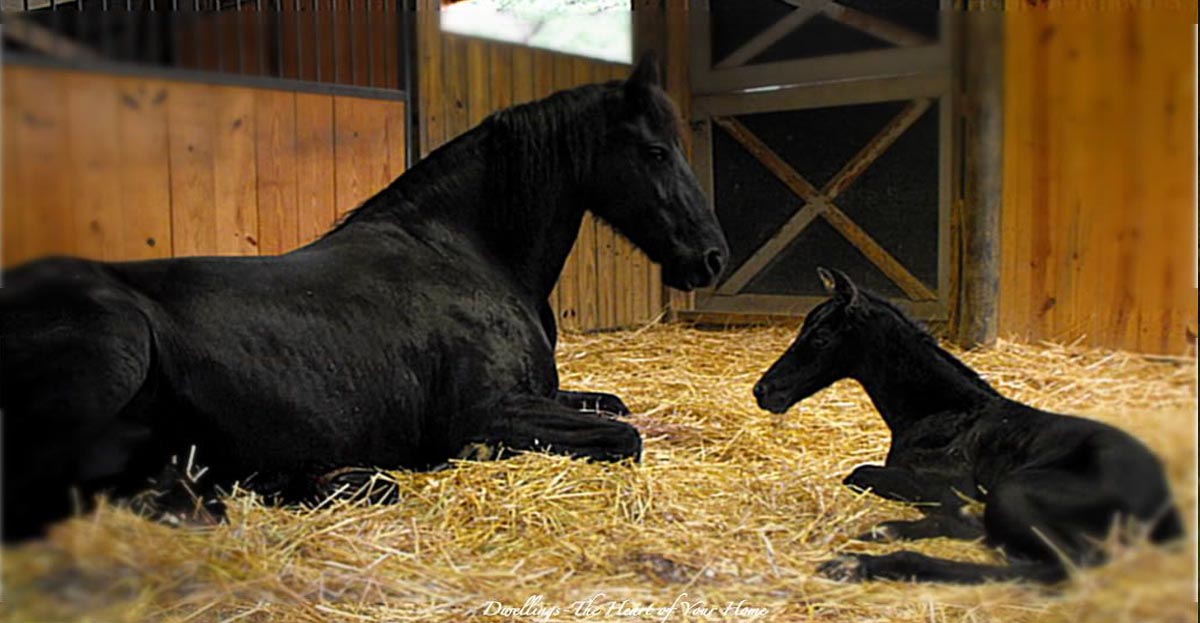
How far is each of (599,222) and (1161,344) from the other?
1.21 m

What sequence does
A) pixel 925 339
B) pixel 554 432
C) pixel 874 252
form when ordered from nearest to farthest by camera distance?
pixel 874 252 < pixel 925 339 < pixel 554 432

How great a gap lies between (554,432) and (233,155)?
1.11 m

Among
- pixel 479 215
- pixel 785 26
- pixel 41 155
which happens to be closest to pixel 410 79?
pixel 479 215

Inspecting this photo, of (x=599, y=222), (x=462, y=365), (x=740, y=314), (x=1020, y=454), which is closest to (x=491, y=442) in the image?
(x=462, y=365)

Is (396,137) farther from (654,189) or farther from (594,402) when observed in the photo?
(594,402)

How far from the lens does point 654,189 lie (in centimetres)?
150

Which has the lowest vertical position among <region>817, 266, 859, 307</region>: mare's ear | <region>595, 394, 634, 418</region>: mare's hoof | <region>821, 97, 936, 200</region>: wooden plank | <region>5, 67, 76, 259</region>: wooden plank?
<region>595, 394, 634, 418</region>: mare's hoof

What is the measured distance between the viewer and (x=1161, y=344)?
Result: 616 mm

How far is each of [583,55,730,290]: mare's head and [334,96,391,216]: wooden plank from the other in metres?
0.36

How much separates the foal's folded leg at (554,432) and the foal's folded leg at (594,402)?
0.23 meters

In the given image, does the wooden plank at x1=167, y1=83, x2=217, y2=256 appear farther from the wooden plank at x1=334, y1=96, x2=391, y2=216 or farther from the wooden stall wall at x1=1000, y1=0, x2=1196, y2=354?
the wooden stall wall at x1=1000, y1=0, x2=1196, y2=354

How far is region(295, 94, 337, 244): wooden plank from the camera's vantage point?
2.64 ft

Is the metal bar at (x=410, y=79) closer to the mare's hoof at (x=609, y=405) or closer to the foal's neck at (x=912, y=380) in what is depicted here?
the mare's hoof at (x=609, y=405)

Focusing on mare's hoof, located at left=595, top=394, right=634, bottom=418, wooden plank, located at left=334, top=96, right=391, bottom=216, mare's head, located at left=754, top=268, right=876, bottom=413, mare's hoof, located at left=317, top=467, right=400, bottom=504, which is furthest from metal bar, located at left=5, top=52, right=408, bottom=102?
mare's hoof, located at left=595, top=394, right=634, bottom=418
